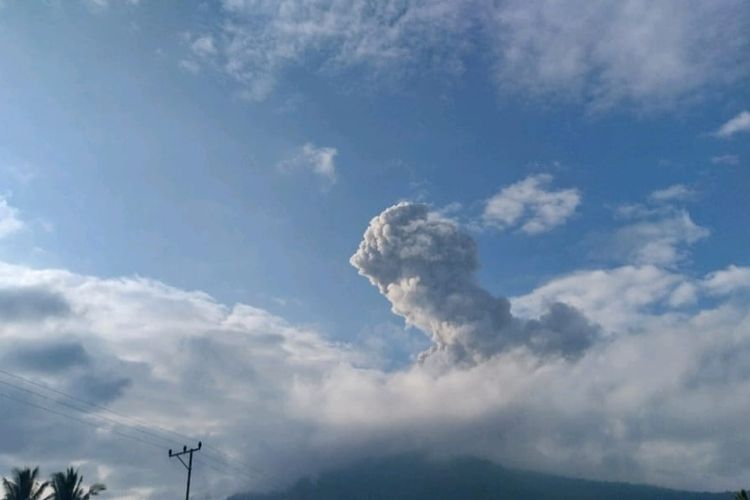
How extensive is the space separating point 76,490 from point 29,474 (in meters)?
4.45

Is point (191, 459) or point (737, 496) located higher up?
point (191, 459)

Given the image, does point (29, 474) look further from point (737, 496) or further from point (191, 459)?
point (737, 496)

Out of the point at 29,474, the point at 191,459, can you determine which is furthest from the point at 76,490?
the point at 191,459

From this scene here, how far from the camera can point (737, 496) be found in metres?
56.6

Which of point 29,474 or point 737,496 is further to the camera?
point 29,474

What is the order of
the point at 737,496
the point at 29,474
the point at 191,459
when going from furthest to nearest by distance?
1. the point at 191,459
2. the point at 29,474
3. the point at 737,496

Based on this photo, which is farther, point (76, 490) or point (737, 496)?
point (76, 490)

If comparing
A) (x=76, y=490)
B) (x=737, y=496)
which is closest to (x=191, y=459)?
(x=76, y=490)

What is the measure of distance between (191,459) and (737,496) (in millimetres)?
55103

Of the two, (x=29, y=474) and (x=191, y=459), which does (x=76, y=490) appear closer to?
(x=29, y=474)

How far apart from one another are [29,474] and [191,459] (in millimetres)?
18733

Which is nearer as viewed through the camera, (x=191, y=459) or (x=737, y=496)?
(x=737, y=496)

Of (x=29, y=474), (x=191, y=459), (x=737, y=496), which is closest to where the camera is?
(x=737, y=496)

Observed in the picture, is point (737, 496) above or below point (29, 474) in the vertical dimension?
below
